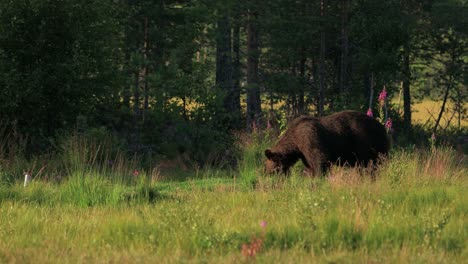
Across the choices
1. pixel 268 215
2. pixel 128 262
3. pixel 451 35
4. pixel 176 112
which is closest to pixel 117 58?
pixel 176 112

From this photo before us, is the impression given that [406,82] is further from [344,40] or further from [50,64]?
[50,64]

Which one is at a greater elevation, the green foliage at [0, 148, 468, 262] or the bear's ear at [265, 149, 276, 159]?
the green foliage at [0, 148, 468, 262]

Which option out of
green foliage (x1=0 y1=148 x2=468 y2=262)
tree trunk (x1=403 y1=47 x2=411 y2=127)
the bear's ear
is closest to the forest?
green foliage (x1=0 y1=148 x2=468 y2=262)

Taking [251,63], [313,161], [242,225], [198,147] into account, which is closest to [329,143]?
[313,161]

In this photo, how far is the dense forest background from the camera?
16812mm

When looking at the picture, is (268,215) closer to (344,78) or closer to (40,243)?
(40,243)

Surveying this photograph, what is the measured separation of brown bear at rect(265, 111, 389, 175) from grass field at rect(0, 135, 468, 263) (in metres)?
2.03

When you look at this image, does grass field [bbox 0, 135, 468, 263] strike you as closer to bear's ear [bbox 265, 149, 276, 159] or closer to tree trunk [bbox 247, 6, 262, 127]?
bear's ear [bbox 265, 149, 276, 159]

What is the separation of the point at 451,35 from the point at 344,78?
6.27 metres

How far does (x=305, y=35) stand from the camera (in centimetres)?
2756

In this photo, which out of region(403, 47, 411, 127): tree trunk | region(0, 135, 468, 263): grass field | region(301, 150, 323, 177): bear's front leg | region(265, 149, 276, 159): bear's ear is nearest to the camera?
region(0, 135, 468, 263): grass field

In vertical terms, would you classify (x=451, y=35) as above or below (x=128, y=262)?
above

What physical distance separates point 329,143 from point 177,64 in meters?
9.22

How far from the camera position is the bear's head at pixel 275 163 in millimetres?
11859
